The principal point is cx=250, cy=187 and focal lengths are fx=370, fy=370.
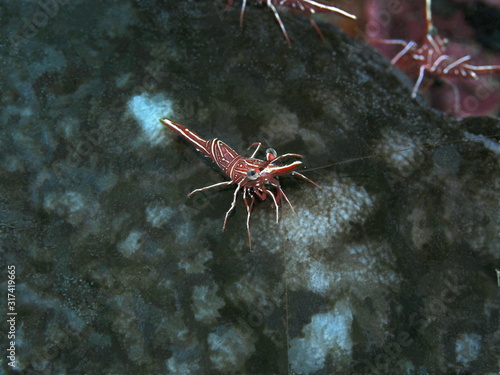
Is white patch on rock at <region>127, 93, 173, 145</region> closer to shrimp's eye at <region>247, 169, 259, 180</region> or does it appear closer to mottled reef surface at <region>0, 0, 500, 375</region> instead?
mottled reef surface at <region>0, 0, 500, 375</region>

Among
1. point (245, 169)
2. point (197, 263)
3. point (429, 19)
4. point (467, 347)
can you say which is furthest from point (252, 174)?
point (429, 19)

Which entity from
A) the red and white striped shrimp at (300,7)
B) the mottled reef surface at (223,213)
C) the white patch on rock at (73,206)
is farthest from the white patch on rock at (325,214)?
the red and white striped shrimp at (300,7)

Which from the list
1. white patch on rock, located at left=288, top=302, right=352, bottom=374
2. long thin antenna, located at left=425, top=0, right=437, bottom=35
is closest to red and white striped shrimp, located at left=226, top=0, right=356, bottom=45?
long thin antenna, located at left=425, top=0, right=437, bottom=35

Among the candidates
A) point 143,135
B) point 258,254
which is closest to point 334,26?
point 143,135

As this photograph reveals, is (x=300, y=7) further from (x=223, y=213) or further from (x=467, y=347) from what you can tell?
(x=467, y=347)

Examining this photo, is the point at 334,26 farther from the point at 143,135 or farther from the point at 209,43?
the point at 143,135
